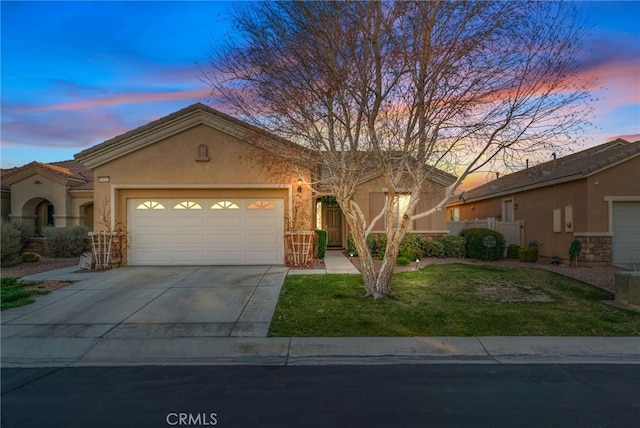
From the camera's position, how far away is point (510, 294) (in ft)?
34.1

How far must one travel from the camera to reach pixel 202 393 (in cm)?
520

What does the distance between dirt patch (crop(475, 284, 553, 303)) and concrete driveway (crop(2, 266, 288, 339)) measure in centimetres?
497

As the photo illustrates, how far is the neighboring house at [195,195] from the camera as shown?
14.0 m

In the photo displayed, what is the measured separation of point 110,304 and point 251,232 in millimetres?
5550

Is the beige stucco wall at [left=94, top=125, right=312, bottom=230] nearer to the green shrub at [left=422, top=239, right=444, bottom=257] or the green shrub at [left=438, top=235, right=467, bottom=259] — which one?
the green shrub at [left=422, top=239, right=444, bottom=257]

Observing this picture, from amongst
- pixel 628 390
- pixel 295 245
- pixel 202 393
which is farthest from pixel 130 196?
pixel 628 390

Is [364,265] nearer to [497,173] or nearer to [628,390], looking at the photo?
[497,173]

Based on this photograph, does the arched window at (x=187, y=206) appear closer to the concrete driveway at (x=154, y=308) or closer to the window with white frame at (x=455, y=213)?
the concrete driveway at (x=154, y=308)

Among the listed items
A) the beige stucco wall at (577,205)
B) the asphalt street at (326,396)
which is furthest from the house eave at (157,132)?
the beige stucco wall at (577,205)

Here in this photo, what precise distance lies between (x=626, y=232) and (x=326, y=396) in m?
14.5

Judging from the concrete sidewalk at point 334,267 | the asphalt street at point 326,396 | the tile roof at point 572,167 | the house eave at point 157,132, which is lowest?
the asphalt street at point 326,396

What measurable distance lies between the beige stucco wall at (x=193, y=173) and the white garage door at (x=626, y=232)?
10.5m

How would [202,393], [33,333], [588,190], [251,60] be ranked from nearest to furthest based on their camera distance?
1. [202,393]
2. [33,333]
3. [251,60]
4. [588,190]

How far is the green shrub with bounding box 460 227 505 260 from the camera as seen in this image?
16.6 m
